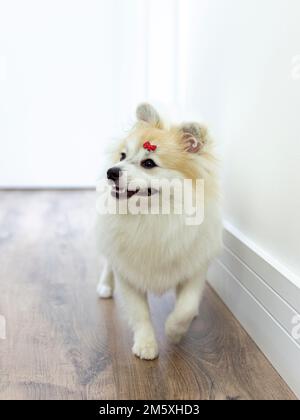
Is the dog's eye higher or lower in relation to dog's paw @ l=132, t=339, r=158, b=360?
higher

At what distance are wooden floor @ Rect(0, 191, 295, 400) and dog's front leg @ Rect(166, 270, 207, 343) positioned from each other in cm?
6

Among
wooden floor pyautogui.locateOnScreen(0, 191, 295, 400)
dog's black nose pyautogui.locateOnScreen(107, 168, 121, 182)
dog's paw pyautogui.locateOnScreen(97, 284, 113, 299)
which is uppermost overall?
dog's black nose pyautogui.locateOnScreen(107, 168, 121, 182)

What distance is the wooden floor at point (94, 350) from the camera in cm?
126

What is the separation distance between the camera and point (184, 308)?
1.46 meters

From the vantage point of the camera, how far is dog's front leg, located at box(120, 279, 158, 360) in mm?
1438

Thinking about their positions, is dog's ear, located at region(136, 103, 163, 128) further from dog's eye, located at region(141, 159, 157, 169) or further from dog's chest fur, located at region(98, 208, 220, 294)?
dog's chest fur, located at region(98, 208, 220, 294)

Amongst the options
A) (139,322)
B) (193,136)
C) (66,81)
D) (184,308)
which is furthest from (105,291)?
(66,81)

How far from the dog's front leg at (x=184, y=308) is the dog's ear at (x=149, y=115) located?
0.49 m

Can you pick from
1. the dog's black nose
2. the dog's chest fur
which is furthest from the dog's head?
the dog's chest fur

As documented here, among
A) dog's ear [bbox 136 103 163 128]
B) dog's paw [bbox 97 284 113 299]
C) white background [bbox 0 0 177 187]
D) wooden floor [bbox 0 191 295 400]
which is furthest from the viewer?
white background [bbox 0 0 177 187]

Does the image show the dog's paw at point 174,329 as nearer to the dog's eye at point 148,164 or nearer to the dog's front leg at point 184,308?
the dog's front leg at point 184,308

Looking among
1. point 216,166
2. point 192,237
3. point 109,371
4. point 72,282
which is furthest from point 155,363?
point 72,282

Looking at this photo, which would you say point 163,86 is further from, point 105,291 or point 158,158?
point 158,158

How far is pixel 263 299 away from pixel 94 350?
54cm
